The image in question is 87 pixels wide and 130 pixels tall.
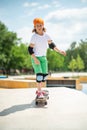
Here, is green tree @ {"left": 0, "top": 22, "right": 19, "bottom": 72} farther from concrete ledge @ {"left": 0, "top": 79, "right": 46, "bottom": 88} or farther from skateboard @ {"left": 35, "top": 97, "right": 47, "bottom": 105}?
skateboard @ {"left": 35, "top": 97, "right": 47, "bottom": 105}

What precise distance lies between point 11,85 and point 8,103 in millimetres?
10340

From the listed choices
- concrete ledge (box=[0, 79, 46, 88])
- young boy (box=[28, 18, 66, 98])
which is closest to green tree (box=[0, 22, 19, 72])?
concrete ledge (box=[0, 79, 46, 88])

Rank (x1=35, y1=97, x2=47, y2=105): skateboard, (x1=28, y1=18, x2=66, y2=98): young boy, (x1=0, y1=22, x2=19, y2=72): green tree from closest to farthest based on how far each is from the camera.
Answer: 1. (x1=35, y1=97, x2=47, y2=105): skateboard
2. (x1=28, y1=18, x2=66, y2=98): young boy
3. (x1=0, y1=22, x2=19, y2=72): green tree

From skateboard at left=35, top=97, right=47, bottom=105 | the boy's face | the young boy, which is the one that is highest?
the boy's face

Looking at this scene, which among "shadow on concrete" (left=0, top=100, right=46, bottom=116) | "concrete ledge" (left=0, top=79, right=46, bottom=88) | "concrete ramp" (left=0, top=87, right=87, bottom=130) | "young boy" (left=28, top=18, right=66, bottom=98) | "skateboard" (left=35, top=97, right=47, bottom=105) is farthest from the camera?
"concrete ledge" (left=0, top=79, right=46, bottom=88)

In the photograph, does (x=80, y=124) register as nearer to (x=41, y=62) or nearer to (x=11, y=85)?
(x=41, y=62)

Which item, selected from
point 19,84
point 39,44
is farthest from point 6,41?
point 39,44

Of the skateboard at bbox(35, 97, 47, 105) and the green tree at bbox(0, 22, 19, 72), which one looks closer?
the skateboard at bbox(35, 97, 47, 105)

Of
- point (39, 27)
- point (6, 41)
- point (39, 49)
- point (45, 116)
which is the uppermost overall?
point (6, 41)

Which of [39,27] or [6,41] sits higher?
[6,41]

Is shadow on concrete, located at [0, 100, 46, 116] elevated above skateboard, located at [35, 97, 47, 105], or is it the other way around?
skateboard, located at [35, 97, 47, 105]

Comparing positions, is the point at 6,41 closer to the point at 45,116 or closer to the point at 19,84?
the point at 19,84

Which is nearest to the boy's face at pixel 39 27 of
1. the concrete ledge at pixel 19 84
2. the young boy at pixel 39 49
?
the young boy at pixel 39 49

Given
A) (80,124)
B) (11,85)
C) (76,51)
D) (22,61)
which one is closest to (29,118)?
(80,124)
